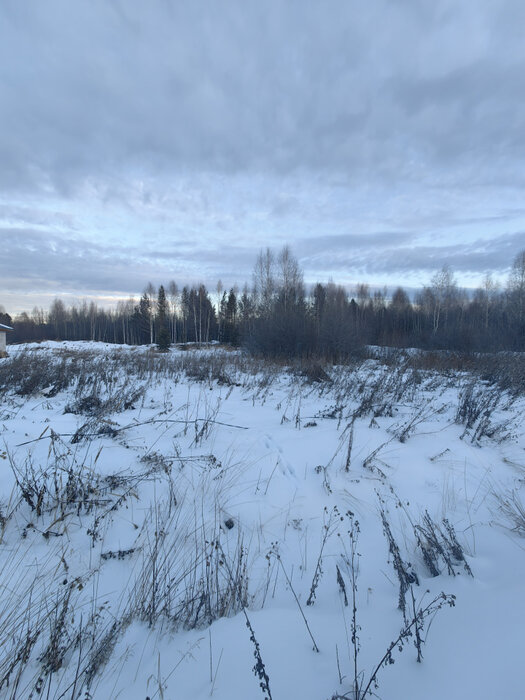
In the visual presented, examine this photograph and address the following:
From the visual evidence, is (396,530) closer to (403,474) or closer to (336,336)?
(403,474)

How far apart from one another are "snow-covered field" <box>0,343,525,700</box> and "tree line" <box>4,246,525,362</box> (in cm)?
1203

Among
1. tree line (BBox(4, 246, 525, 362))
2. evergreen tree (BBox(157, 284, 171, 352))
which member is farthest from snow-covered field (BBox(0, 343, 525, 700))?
evergreen tree (BBox(157, 284, 171, 352))

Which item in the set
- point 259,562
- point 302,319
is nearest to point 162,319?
point 302,319

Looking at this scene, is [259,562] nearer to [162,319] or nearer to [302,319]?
[302,319]

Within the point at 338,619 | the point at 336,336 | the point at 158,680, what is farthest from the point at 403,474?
the point at 336,336

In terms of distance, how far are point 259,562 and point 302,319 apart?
16659 mm

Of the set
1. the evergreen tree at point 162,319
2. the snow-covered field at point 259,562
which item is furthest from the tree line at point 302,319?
the snow-covered field at point 259,562

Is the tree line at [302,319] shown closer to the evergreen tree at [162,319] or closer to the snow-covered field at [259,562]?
the evergreen tree at [162,319]

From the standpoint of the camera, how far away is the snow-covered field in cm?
130

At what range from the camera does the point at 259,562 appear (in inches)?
82.4

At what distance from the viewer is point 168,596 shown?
5.49 ft

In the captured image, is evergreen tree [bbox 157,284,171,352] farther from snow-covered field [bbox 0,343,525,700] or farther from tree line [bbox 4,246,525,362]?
snow-covered field [bbox 0,343,525,700]

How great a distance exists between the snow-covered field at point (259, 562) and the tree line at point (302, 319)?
39.5 feet

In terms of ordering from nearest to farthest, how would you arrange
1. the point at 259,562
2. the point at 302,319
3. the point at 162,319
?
the point at 259,562, the point at 302,319, the point at 162,319
